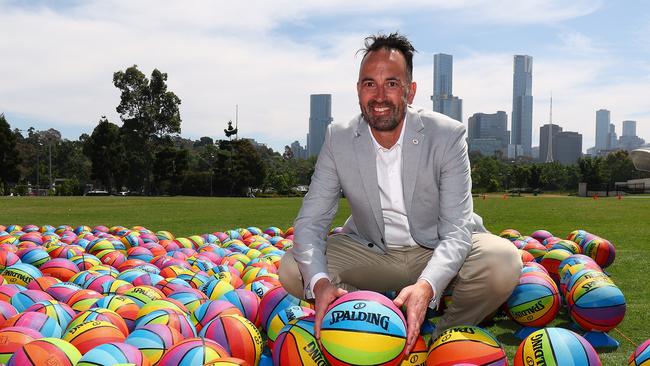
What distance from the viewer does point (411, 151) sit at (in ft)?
16.7

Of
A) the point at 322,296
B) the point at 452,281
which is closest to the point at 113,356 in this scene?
the point at 322,296

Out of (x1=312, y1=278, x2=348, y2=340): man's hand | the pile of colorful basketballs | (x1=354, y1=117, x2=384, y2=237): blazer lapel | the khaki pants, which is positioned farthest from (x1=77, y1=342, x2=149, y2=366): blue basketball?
(x1=354, y1=117, x2=384, y2=237): blazer lapel

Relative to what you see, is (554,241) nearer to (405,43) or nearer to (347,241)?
(347,241)

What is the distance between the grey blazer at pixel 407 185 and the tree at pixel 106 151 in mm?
68971

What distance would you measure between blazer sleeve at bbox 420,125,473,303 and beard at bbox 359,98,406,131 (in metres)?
0.53

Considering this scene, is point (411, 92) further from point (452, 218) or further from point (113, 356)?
point (113, 356)

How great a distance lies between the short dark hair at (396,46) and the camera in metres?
4.81

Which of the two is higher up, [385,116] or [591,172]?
[385,116]

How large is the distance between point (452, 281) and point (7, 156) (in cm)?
6785

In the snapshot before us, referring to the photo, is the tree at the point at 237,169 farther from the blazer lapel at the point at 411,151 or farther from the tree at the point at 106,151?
the blazer lapel at the point at 411,151

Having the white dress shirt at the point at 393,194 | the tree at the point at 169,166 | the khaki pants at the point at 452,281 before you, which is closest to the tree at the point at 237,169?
the tree at the point at 169,166

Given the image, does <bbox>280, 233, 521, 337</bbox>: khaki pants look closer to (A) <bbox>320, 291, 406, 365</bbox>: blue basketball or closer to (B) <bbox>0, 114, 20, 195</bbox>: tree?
(A) <bbox>320, 291, 406, 365</bbox>: blue basketball

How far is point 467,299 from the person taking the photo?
517cm

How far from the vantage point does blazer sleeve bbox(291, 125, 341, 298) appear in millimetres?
4812
